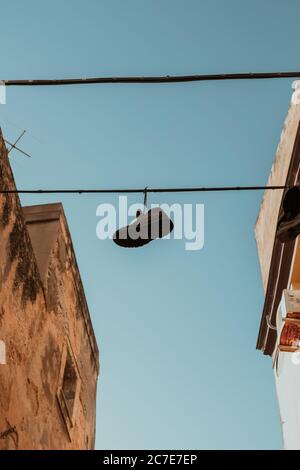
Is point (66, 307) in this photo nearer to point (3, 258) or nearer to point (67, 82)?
point (3, 258)

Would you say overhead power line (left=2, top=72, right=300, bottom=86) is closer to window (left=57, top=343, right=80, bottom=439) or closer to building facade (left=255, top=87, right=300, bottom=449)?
building facade (left=255, top=87, right=300, bottom=449)

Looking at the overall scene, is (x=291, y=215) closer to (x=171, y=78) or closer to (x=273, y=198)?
(x=171, y=78)

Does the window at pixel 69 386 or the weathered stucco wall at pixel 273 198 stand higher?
the weathered stucco wall at pixel 273 198

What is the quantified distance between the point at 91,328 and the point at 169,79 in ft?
21.1

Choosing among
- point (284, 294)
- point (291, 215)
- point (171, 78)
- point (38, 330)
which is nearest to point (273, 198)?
point (284, 294)

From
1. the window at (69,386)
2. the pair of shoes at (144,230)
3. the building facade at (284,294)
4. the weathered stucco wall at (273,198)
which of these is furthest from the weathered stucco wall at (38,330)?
the weathered stucco wall at (273,198)

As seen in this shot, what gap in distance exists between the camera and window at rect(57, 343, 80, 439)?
311 inches

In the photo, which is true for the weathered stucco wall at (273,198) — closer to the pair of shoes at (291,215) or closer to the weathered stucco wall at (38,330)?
the weathered stucco wall at (38,330)

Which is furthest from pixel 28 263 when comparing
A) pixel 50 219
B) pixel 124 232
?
pixel 124 232

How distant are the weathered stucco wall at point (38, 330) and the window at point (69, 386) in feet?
0.19

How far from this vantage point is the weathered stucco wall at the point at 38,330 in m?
6.25

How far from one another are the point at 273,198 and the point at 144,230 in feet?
15.3

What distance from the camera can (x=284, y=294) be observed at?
23.6 feet

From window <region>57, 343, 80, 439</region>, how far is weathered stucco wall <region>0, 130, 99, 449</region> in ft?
0.19
